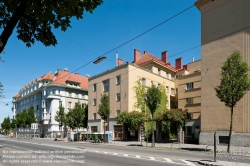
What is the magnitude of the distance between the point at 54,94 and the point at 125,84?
30.2 m

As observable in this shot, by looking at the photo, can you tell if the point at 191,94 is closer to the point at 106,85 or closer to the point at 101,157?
the point at 106,85

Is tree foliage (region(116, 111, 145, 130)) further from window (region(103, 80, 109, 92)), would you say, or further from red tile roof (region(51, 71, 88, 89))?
red tile roof (region(51, 71, 88, 89))

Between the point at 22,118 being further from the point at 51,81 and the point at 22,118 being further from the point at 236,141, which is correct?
the point at 236,141

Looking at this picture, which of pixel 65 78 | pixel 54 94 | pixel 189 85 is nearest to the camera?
pixel 189 85

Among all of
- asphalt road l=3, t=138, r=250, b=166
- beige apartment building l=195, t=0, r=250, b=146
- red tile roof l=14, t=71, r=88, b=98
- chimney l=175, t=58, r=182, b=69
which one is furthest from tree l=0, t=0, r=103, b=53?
red tile roof l=14, t=71, r=88, b=98

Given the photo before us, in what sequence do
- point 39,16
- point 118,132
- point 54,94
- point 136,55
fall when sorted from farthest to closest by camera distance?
point 54,94
point 136,55
point 118,132
point 39,16

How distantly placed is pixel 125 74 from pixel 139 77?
2570 millimetres

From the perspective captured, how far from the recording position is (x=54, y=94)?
208 feet

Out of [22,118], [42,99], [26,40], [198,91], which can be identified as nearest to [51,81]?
[42,99]

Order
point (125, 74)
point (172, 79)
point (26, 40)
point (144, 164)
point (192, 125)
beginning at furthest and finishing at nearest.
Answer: point (172, 79) → point (125, 74) → point (192, 125) → point (144, 164) → point (26, 40)

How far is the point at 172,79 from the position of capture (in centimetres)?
5019

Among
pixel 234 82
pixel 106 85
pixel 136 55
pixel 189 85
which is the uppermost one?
pixel 136 55

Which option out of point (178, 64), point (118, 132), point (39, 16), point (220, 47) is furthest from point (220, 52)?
point (178, 64)

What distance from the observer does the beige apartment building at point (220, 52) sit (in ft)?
79.9
